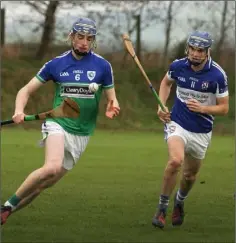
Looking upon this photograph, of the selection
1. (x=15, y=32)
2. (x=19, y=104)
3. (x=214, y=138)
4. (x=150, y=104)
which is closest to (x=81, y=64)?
(x=19, y=104)

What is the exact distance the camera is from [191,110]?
964cm

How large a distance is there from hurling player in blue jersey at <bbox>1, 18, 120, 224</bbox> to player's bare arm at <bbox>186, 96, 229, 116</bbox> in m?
0.99

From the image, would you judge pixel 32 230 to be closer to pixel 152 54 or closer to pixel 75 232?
pixel 75 232

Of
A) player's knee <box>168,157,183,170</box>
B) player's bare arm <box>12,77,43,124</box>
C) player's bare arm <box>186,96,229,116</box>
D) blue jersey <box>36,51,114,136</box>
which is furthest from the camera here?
player's bare arm <box>186,96,229,116</box>

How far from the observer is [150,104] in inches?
1383

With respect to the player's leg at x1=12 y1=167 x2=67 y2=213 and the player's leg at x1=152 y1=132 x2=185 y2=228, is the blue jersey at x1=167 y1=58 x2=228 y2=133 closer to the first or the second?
the player's leg at x1=152 y1=132 x2=185 y2=228

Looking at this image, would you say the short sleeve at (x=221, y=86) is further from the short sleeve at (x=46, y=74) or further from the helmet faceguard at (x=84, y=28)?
the short sleeve at (x=46, y=74)

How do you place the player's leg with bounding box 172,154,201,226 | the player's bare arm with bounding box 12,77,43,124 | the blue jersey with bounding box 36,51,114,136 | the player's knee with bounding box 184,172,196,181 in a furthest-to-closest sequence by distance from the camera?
the player's knee with bounding box 184,172,196,181
the player's leg with bounding box 172,154,201,226
the blue jersey with bounding box 36,51,114,136
the player's bare arm with bounding box 12,77,43,124

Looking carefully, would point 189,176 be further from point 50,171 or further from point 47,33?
point 47,33

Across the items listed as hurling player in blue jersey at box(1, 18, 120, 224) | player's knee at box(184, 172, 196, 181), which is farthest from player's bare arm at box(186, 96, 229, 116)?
hurling player in blue jersey at box(1, 18, 120, 224)

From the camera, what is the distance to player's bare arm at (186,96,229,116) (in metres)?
9.52

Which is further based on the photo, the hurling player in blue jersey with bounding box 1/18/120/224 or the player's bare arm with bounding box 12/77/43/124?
the hurling player in blue jersey with bounding box 1/18/120/224

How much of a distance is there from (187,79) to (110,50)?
26677mm

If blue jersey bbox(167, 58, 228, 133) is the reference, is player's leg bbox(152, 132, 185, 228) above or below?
below
